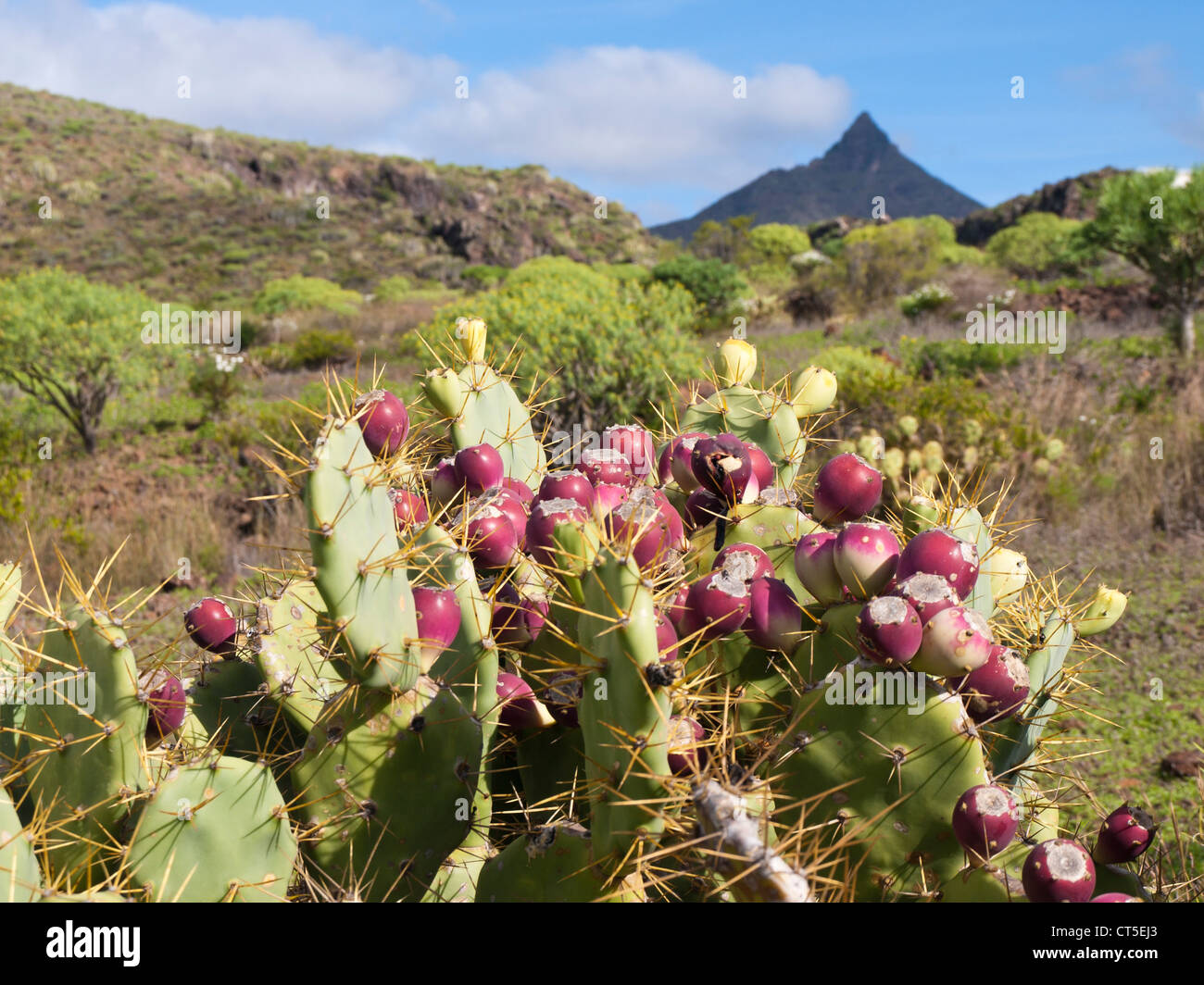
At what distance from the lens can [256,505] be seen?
9156 millimetres

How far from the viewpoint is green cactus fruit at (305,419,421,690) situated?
4.58ft

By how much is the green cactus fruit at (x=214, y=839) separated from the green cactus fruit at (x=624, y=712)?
21.1 inches

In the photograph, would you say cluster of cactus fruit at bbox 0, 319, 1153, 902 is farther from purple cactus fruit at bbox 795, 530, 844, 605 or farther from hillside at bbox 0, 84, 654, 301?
hillside at bbox 0, 84, 654, 301

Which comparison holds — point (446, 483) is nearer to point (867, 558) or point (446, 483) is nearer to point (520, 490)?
point (520, 490)

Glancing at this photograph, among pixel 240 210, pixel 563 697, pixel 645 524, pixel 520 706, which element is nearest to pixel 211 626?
pixel 520 706

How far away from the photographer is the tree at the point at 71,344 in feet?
37.9

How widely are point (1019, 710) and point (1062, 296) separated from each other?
750 inches

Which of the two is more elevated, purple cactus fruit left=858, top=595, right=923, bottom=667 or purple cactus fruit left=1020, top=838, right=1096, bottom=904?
purple cactus fruit left=858, top=595, right=923, bottom=667

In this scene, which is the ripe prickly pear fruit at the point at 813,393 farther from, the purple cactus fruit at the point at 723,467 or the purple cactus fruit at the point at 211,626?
the purple cactus fruit at the point at 211,626

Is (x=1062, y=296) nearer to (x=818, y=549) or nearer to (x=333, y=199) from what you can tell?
(x=818, y=549)

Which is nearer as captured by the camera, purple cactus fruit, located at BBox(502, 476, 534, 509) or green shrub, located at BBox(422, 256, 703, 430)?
purple cactus fruit, located at BBox(502, 476, 534, 509)

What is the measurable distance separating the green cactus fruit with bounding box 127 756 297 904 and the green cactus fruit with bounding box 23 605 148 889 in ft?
0.20

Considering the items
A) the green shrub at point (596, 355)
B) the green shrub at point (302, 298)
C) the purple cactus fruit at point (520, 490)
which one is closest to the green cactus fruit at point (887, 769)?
the purple cactus fruit at point (520, 490)

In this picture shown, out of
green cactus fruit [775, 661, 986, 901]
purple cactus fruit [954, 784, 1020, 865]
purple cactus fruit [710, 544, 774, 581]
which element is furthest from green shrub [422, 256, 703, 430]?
purple cactus fruit [954, 784, 1020, 865]
